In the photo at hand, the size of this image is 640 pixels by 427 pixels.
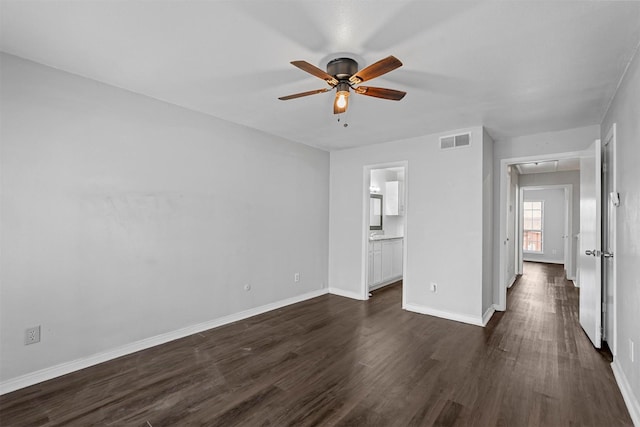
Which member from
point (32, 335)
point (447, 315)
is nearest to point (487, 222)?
point (447, 315)

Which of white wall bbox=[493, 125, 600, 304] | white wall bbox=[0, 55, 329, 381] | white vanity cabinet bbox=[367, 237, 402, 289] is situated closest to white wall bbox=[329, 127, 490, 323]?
white vanity cabinet bbox=[367, 237, 402, 289]

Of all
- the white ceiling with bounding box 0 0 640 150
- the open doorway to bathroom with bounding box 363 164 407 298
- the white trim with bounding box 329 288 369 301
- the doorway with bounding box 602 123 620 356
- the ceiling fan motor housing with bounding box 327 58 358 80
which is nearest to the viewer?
the white ceiling with bounding box 0 0 640 150

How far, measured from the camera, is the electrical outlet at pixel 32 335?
238cm

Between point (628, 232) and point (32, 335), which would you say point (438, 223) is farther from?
point (32, 335)

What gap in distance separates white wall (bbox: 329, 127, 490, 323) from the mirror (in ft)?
4.55

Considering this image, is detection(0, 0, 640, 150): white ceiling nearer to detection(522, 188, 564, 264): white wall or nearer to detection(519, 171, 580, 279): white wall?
detection(519, 171, 580, 279): white wall

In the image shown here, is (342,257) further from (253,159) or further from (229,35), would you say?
(229,35)

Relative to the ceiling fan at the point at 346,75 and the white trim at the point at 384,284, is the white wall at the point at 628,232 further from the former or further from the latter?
the white trim at the point at 384,284

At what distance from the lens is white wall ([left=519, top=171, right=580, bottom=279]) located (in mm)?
6616

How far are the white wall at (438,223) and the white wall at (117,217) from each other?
1.70 meters

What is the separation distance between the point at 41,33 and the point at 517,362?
4670 mm

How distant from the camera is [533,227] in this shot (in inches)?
376

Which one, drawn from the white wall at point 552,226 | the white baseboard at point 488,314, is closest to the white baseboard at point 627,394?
the white baseboard at point 488,314

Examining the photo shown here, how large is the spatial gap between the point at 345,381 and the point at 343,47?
2.60m
